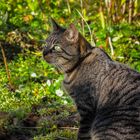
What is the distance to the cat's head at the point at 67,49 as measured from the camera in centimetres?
499

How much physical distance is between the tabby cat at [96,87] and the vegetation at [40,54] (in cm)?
67

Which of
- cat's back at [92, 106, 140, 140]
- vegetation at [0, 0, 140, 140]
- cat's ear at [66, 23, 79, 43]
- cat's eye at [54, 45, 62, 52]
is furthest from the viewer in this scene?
vegetation at [0, 0, 140, 140]

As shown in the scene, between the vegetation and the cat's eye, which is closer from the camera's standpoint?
the cat's eye

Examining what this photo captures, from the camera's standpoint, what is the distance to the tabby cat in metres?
4.36

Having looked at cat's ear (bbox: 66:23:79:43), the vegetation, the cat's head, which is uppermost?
cat's ear (bbox: 66:23:79:43)

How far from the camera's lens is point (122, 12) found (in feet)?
29.6

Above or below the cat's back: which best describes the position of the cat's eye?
above

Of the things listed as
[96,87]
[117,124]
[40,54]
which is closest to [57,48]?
[96,87]

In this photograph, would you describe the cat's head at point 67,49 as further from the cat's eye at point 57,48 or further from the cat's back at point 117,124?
the cat's back at point 117,124

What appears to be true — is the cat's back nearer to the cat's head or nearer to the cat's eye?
the cat's head

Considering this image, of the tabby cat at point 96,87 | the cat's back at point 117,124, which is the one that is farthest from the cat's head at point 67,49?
the cat's back at point 117,124

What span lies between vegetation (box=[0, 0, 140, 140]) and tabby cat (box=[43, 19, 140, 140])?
672 mm

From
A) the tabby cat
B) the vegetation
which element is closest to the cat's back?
the tabby cat

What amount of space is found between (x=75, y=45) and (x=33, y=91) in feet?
7.10
